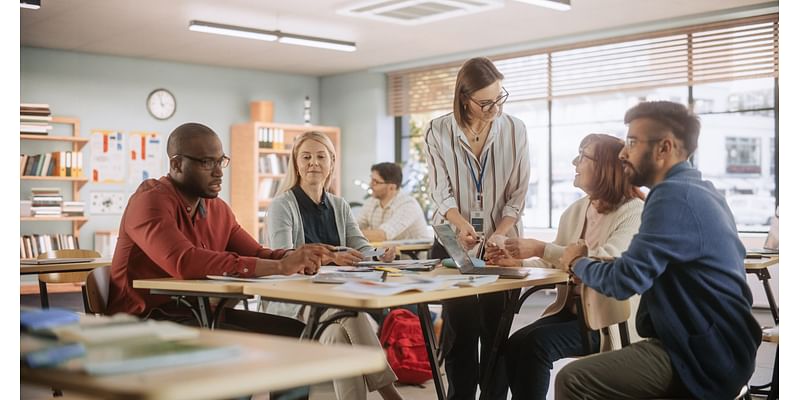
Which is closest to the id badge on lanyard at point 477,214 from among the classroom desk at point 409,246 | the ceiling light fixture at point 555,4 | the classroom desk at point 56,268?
the classroom desk at point 56,268

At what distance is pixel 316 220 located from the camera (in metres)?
3.80

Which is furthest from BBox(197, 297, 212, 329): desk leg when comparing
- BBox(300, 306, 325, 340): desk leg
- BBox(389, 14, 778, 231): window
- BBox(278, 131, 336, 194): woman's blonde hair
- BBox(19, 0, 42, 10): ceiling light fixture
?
BBox(389, 14, 778, 231): window

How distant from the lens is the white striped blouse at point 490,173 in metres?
3.49

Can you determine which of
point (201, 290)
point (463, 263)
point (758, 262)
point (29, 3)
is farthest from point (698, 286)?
point (29, 3)

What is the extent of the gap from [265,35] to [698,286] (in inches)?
254

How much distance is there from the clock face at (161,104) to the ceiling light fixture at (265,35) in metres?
2.40

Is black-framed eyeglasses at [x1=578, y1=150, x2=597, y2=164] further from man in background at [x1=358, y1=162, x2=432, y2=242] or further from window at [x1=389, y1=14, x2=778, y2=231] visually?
window at [x1=389, y1=14, x2=778, y2=231]

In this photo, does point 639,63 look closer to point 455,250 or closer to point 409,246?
point 409,246

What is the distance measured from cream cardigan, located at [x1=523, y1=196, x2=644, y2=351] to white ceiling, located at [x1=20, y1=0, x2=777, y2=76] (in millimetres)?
4345

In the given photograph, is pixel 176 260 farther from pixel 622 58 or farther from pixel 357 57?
pixel 357 57

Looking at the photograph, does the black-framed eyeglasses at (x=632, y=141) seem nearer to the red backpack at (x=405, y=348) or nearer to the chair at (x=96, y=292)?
the chair at (x=96, y=292)

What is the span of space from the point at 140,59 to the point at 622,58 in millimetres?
5524

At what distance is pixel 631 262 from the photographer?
2199 millimetres

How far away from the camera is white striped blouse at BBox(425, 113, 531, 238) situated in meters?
3.49
